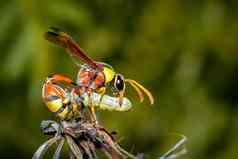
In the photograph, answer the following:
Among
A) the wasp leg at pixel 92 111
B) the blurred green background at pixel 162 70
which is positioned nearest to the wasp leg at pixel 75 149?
the wasp leg at pixel 92 111

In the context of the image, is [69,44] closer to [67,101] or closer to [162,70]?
[67,101]

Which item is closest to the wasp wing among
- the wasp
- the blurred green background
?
the wasp

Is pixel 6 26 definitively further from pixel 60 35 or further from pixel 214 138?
pixel 60 35

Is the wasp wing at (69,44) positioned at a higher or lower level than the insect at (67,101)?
higher

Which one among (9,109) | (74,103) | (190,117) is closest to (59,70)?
(9,109)

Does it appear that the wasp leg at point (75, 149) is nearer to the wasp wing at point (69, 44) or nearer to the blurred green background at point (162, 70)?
the wasp wing at point (69, 44)

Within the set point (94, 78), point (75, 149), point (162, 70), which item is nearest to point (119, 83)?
point (94, 78)
